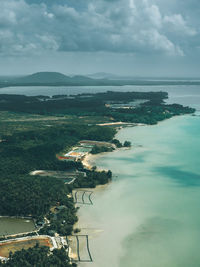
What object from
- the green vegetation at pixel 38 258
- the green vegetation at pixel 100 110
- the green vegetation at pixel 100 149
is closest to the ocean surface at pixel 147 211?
the green vegetation at pixel 100 149

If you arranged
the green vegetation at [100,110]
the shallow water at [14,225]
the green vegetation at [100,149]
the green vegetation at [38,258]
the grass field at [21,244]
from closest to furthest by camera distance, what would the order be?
1. the green vegetation at [38,258]
2. the grass field at [21,244]
3. the shallow water at [14,225]
4. the green vegetation at [100,149]
5. the green vegetation at [100,110]

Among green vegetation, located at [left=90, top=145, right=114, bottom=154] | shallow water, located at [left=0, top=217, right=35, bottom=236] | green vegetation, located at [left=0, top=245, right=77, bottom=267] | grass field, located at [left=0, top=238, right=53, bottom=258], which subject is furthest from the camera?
green vegetation, located at [left=90, top=145, right=114, bottom=154]

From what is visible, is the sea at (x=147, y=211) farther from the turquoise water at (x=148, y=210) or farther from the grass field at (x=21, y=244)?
the grass field at (x=21, y=244)

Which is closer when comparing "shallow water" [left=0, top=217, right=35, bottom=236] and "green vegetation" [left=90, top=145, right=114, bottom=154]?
"shallow water" [left=0, top=217, right=35, bottom=236]

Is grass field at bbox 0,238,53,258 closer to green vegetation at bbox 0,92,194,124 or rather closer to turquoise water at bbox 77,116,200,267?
turquoise water at bbox 77,116,200,267

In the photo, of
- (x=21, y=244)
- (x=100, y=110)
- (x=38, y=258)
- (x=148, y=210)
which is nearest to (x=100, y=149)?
(x=148, y=210)

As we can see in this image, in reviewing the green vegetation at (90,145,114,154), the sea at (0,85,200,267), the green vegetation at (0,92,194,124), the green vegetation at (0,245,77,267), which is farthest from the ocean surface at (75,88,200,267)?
the green vegetation at (0,92,194,124)

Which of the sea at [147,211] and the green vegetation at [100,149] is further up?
the green vegetation at [100,149]
